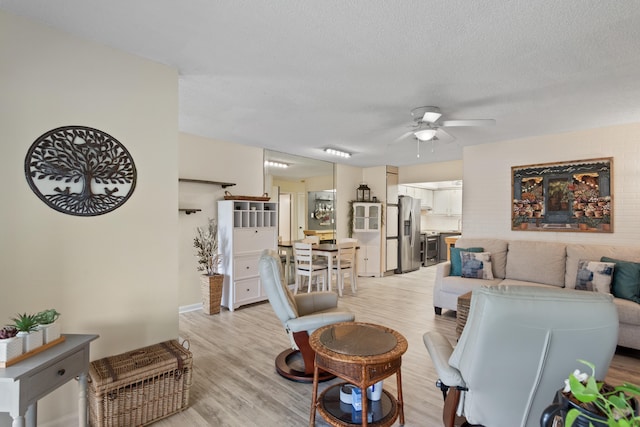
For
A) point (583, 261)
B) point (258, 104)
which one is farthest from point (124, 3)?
point (583, 261)

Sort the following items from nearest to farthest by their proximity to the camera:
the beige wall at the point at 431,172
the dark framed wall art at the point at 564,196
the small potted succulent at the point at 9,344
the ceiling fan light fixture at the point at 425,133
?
the small potted succulent at the point at 9,344 < the ceiling fan light fixture at the point at 425,133 < the dark framed wall art at the point at 564,196 < the beige wall at the point at 431,172

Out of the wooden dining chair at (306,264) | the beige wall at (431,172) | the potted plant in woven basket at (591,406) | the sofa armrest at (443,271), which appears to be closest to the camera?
the potted plant in woven basket at (591,406)

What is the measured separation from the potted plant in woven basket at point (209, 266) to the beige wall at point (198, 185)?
0.38 feet

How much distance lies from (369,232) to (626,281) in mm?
4352

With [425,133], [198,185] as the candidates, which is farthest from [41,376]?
[425,133]

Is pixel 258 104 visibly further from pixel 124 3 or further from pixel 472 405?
pixel 472 405

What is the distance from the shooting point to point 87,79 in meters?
2.08

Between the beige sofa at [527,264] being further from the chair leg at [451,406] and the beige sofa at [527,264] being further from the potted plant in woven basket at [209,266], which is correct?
the potted plant in woven basket at [209,266]

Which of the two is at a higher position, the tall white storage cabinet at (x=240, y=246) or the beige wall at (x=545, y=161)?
the beige wall at (x=545, y=161)

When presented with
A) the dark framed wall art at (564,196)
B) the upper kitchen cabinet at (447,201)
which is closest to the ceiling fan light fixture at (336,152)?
the dark framed wall art at (564,196)

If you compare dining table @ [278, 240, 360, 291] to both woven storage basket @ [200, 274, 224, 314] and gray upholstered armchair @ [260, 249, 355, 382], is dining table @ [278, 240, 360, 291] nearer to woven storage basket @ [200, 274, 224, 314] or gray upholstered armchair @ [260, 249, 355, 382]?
woven storage basket @ [200, 274, 224, 314]

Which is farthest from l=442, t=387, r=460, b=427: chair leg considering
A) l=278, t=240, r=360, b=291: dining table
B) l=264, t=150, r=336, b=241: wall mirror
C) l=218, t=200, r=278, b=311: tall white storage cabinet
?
l=264, t=150, r=336, b=241: wall mirror

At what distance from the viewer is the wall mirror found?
5629 mm

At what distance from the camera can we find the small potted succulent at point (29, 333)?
5.06 ft
